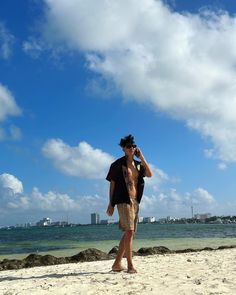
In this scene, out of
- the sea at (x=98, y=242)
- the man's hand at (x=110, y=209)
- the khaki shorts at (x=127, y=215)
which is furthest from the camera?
the sea at (x=98, y=242)

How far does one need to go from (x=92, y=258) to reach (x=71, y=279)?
18.8ft

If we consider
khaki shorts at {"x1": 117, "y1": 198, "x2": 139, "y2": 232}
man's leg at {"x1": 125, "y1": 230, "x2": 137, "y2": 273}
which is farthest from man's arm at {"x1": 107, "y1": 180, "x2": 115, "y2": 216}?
man's leg at {"x1": 125, "y1": 230, "x2": 137, "y2": 273}

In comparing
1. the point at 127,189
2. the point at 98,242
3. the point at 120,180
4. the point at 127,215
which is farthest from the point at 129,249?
the point at 98,242

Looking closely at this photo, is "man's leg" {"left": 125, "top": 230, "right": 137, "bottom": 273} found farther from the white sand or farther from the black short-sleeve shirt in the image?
the black short-sleeve shirt

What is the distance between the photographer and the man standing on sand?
282 inches

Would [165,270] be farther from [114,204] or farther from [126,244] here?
[114,204]

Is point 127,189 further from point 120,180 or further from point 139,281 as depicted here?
point 139,281

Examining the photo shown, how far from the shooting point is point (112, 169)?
7375mm

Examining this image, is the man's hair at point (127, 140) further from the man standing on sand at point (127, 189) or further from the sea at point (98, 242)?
the sea at point (98, 242)

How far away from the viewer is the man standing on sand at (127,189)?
7156mm

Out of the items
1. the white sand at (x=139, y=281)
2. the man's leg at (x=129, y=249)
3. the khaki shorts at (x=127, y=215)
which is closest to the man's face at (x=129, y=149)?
the khaki shorts at (x=127, y=215)

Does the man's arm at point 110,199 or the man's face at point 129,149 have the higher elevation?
the man's face at point 129,149

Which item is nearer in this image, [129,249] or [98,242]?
[129,249]

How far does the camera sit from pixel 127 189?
7.22 metres
